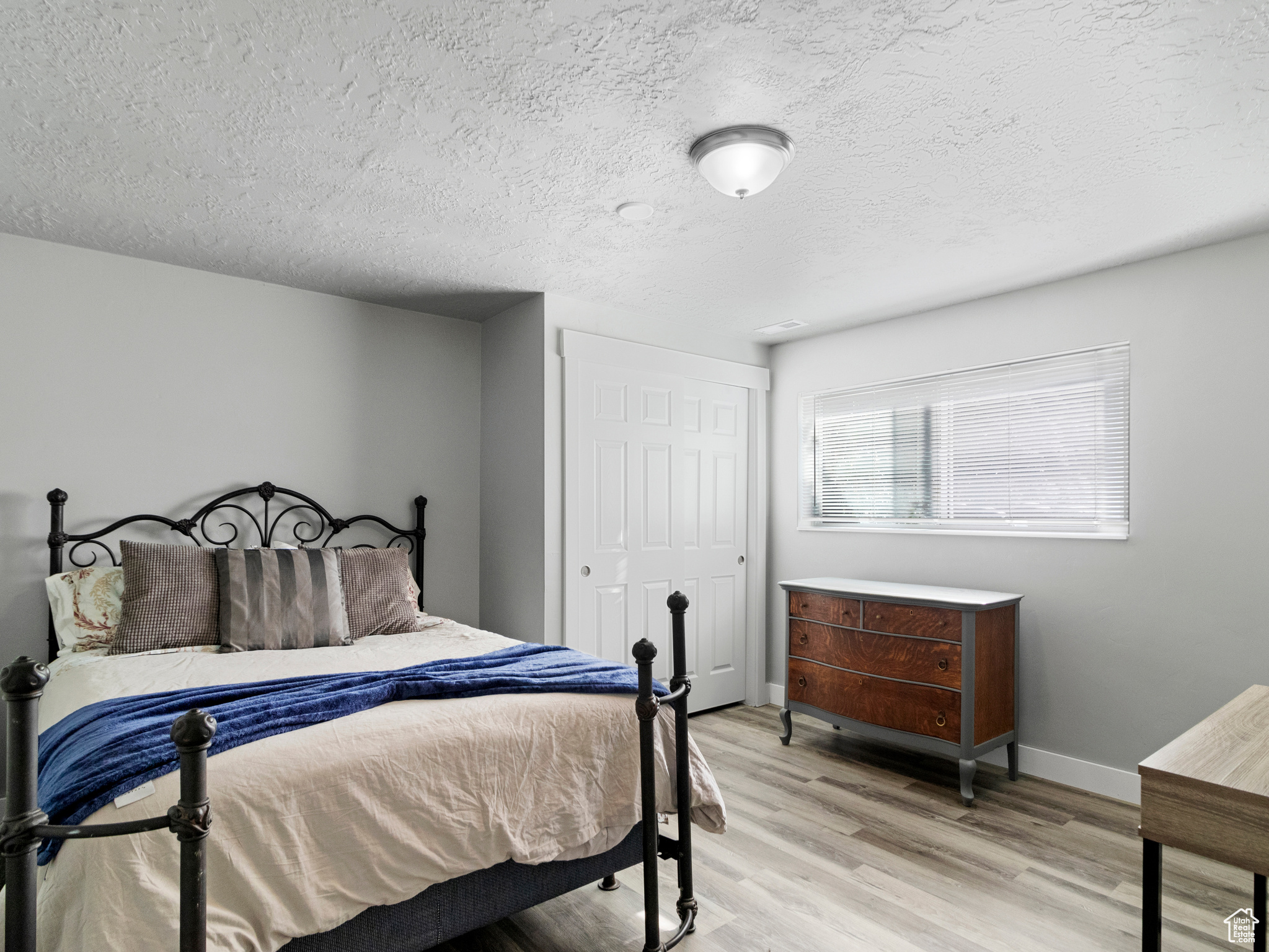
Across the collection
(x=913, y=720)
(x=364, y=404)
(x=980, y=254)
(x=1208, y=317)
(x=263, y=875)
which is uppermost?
(x=980, y=254)

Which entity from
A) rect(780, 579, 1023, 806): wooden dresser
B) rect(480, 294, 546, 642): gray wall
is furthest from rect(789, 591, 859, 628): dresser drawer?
rect(480, 294, 546, 642): gray wall

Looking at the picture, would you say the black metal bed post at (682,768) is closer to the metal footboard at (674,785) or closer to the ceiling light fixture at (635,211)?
the metal footboard at (674,785)

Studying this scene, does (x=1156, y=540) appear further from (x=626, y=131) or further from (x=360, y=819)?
(x=360, y=819)

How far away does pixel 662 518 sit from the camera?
4.24 metres

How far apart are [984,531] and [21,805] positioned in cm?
378

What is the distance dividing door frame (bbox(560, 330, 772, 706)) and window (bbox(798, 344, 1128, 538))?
0.99ft

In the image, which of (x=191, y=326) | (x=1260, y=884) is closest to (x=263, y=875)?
(x=1260, y=884)

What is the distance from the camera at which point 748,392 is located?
186 inches

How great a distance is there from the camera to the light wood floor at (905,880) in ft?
7.01

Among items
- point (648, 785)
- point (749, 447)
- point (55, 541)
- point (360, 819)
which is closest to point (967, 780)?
point (648, 785)

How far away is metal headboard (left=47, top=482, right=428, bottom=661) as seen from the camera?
2.99 m

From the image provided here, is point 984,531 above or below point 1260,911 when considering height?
above

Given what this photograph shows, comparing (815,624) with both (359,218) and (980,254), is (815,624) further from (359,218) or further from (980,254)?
(359,218)

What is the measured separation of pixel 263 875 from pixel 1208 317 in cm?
376
